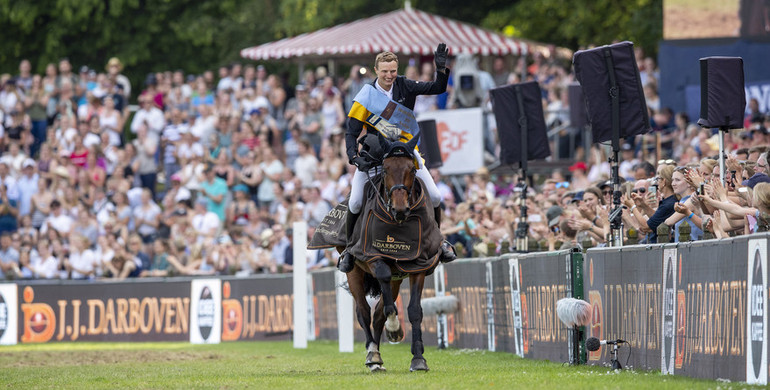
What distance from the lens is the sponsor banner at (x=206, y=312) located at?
2581 cm

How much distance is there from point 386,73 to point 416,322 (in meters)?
2.45

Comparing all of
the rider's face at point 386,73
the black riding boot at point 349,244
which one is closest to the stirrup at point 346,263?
the black riding boot at point 349,244

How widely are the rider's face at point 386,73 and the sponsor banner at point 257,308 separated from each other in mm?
11888

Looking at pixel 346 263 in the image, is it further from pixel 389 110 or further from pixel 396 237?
pixel 389 110

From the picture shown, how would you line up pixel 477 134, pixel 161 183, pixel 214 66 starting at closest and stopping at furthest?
pixel 477 134
pixel 161 183
pixel 214 66

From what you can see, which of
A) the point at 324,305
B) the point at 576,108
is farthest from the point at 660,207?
the point at 324,305

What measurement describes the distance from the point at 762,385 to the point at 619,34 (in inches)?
1222

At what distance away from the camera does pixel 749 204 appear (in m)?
12.1

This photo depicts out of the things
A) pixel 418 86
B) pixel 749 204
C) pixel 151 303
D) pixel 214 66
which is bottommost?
pixel 151 303

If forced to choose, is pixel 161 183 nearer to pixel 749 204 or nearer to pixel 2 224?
pixel 2 224

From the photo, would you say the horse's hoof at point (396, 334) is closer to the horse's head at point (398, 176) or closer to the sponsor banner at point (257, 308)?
the horse's head at point (398, 176)

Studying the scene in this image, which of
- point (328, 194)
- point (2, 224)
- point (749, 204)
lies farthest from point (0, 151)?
point (749, 204)

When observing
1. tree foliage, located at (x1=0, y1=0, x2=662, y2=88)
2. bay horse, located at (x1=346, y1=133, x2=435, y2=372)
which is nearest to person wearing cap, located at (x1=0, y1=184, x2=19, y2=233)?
tree foliage, located at (x1=0, y1=0, x2=662, y2=88)

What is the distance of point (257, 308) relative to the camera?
83.9 ft
